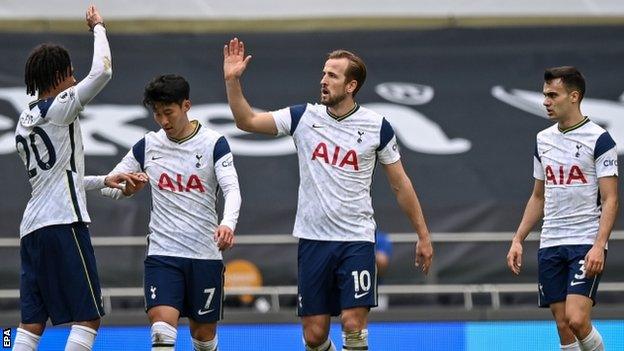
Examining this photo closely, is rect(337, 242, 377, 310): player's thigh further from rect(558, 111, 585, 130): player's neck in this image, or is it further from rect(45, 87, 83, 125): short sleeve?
rect(45, 87, 83, 125): short sleeve

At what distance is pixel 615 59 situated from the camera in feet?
50.8

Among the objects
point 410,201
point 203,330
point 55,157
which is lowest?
point 203,330

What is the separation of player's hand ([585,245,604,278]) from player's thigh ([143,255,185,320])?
8.53ft

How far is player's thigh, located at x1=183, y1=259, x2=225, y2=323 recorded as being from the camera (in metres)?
9.45

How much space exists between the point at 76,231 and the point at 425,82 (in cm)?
715

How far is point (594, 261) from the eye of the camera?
31.1 ft

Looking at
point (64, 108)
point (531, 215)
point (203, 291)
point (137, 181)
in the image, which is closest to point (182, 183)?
point (137, 181)

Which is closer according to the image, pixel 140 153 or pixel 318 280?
pixel 318 280

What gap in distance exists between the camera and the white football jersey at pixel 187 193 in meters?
9.43

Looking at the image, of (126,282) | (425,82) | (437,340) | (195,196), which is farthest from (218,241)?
(425,82)

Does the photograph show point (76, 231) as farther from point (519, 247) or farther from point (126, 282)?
point (126, 282)

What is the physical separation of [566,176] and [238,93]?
2.28m

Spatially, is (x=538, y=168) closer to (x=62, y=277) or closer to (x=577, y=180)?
(x=577, y=180)

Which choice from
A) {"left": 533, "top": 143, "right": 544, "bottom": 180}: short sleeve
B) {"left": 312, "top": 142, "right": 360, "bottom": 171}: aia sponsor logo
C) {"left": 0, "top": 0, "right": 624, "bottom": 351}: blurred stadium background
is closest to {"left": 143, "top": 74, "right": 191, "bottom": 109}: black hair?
{"left": 312, "top": 142, "right": 360, "bottom": 171}: aia sponsor logo
